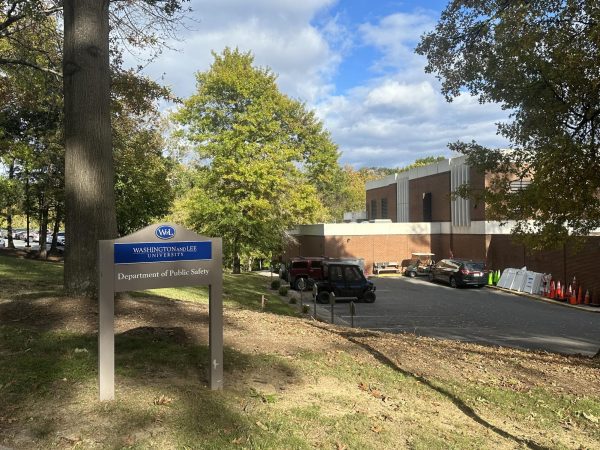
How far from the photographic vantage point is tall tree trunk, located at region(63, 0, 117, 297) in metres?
7.30

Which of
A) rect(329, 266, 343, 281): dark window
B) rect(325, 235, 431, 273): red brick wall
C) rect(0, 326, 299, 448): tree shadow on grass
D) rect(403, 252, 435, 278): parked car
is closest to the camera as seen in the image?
rect(0, 326, 299, 448): tree shadow on grass

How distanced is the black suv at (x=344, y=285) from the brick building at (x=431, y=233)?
469 inches

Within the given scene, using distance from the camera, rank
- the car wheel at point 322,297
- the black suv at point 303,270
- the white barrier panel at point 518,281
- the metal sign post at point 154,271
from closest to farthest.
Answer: the metal sign post at point 154,271 → the car wheel at point 322,297 → the black suv at point 303,270 → the white barrier panel at point 518,281

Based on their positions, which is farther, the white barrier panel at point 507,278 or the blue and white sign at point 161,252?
the white barrier panel at point 507,278

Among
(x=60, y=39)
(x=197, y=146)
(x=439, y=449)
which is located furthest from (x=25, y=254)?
(x=439, y=449)

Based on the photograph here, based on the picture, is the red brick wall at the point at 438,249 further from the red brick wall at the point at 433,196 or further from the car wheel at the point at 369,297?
the car wheel at the point at 369,297

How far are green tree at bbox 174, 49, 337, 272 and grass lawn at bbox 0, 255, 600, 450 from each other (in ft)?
72.1

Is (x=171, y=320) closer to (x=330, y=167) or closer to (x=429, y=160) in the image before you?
(x=330, y=167)

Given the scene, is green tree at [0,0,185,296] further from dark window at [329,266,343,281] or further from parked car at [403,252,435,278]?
parked car at [403,252,435,278]

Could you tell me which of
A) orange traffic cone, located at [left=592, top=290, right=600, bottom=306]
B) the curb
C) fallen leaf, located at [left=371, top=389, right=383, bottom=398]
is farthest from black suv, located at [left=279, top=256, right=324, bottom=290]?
fallen leaf, located at [left=371, top=389, right=383, bottom=398]

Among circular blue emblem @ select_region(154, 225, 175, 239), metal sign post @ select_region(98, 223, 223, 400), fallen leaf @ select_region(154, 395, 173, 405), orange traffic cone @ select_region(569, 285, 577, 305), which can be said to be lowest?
orange traffic cone @ select_region(569, 285, 577, 305)

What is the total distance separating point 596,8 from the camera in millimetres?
8570

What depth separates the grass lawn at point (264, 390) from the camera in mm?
4223

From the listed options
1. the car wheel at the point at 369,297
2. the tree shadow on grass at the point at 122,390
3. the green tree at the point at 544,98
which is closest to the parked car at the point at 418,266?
the car wheel at the point at 369,297
